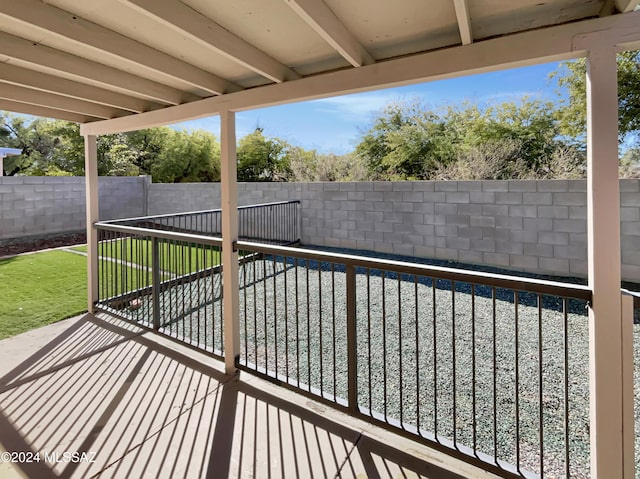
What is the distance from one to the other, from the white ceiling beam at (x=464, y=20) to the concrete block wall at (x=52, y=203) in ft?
31.2

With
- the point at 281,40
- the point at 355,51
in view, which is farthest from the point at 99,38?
the point at 355,51

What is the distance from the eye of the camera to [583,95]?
27.7 ft

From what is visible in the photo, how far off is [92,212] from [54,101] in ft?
4.32

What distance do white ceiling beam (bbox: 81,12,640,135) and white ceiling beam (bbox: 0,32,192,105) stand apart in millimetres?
281

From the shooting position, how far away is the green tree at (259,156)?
546 inches

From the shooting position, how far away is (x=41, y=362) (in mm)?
2793

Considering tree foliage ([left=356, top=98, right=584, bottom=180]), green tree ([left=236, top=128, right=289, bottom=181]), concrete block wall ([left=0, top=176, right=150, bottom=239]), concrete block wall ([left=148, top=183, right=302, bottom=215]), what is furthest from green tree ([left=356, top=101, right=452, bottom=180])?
concrete block wall ([left=0, top=176, right=150, bottom=239])

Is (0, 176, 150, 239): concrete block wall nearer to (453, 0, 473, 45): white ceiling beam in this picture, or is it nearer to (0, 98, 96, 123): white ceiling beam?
(0, 98, 96, 123): white ceiling beam

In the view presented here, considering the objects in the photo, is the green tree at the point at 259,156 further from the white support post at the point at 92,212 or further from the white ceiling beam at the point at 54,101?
the white ceiling beam at the point at 54,101

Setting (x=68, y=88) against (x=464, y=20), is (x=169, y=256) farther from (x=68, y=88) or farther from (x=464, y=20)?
(x=464, y=20)

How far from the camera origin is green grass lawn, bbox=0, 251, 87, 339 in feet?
12.0

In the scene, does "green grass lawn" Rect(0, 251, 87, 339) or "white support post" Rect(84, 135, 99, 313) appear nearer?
"green grass lawn" Rect(0, 251, 87, 339)

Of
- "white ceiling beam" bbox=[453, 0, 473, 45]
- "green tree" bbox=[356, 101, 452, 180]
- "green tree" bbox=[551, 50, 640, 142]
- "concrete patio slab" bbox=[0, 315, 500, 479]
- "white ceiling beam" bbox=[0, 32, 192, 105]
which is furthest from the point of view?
"green tree" bbox=[356, 101, 452, 180]

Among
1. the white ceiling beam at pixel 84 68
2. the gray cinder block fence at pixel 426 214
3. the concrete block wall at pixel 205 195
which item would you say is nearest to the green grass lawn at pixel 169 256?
the white ceiling beam at pixel 84 68
